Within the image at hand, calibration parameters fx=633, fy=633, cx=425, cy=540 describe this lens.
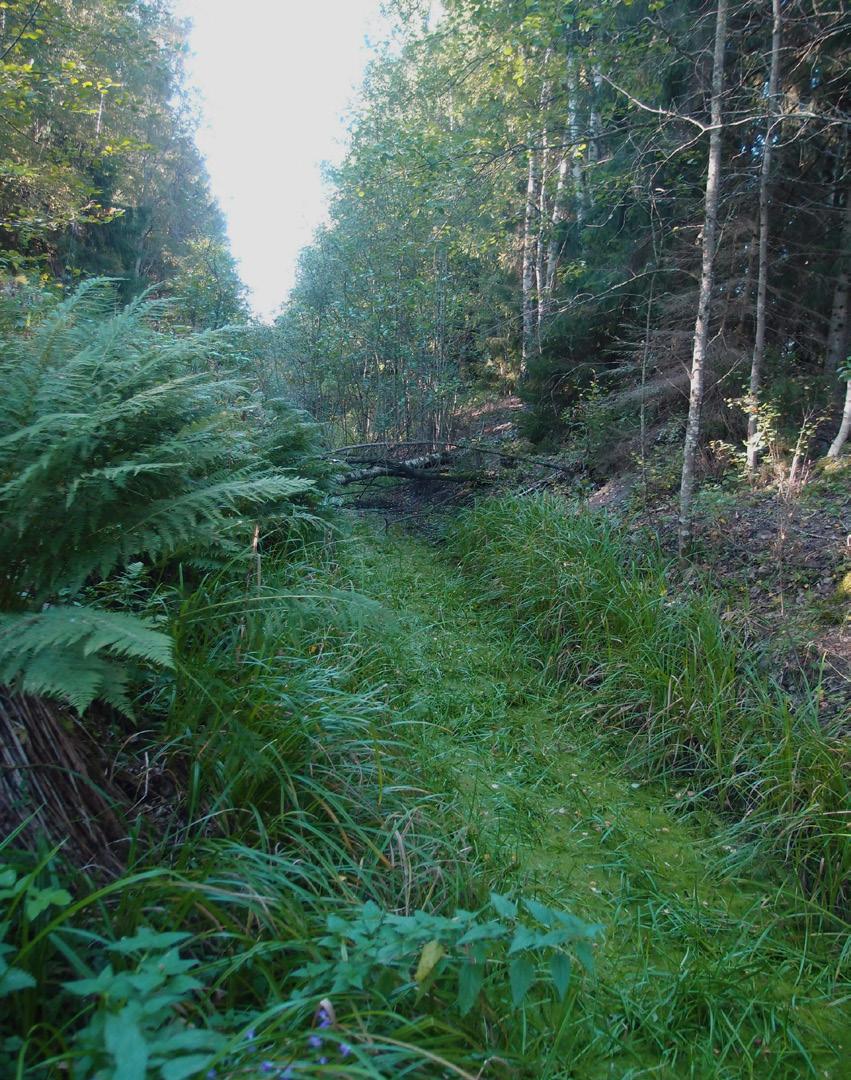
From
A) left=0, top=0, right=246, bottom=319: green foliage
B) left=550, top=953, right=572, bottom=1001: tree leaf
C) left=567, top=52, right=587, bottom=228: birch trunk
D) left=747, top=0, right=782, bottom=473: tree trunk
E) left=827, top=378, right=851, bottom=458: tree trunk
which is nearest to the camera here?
left=550, top=953, right=572, bottom=1001: tree leaf

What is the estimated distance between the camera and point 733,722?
332 centimetres

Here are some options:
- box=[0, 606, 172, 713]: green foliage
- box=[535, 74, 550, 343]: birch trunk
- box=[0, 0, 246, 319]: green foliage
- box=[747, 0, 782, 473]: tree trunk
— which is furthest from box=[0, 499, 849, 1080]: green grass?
box=[535, 74, 550, 343]: birch trunk

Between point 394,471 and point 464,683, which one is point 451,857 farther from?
point 394,471

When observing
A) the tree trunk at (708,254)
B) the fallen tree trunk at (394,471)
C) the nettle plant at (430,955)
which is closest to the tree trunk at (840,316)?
the tree trunk at (708,254)

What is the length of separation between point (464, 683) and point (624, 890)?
1753 mm

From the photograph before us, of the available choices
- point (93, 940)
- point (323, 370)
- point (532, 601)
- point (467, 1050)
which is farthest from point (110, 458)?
point (323, 370)

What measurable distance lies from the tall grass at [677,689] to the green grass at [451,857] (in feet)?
0.06

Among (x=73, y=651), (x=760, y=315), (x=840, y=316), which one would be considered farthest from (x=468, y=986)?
(x=840, y=316)

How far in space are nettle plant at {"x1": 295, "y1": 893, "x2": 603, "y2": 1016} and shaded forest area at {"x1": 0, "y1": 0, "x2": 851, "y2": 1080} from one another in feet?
0.03

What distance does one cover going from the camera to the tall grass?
8.91ft

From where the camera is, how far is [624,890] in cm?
240

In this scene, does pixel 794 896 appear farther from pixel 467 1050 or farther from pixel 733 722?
pixel 467 1050

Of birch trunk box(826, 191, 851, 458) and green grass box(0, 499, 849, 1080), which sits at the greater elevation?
birch trunk box(826, 191, 851, 458)

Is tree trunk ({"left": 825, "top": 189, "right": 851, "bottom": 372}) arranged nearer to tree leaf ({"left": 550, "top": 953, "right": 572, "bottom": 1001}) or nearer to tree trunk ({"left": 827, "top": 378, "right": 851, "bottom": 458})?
tree trunk ({"left": 827, "top": 378, "right": 851, "bottom": 458})
